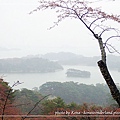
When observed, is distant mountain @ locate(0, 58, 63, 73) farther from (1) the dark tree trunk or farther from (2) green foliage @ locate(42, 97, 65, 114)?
(1) the dark tree trunk

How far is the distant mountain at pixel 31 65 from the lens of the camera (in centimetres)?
1902

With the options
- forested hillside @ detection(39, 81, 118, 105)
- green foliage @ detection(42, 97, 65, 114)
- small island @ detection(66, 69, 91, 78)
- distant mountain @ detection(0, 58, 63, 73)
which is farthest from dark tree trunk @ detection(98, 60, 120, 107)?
small island @ detection(66, 69, 91, 78)

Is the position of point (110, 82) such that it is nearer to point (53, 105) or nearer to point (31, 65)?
point (53, 105)

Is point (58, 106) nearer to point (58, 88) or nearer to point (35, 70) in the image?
point (58, 88)

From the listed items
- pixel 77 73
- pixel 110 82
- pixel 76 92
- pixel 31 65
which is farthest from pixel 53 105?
pixel 31 65

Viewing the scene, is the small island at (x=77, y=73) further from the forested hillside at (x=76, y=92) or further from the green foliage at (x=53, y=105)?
the green foliage at (x=53, y=105)

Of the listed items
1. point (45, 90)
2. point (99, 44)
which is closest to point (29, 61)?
point (45, 90)

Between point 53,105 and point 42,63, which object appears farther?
point 42,63

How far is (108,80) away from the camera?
6.28 ft

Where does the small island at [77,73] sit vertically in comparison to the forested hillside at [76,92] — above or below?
above

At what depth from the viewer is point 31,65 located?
21.4 meters

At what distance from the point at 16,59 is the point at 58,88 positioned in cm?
721

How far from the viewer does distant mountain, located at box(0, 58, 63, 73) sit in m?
19.0

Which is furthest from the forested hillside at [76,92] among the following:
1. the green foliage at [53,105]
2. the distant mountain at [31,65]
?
the green foliage at [53,105]
